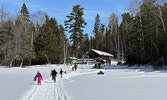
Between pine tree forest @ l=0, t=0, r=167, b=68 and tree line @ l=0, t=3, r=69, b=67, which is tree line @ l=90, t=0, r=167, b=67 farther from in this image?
tree line @ l=0, t=3, r=69, b=67

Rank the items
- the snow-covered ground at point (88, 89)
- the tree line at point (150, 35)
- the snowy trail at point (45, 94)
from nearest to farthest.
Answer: the snow-covered ground at point (88, 89) < the snowy trail at point (45, 94) < the tree line at point (150, 35)

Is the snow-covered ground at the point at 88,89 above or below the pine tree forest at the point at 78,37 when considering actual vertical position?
below

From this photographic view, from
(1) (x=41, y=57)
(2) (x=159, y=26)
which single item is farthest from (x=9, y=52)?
(2) (x=159, y=26)

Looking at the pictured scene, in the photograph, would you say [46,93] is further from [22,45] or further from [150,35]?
[22,45]

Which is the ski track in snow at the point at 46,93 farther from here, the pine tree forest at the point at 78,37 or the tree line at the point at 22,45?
the tree line at the point at 22,45

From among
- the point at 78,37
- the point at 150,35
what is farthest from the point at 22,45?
the point at 150,35

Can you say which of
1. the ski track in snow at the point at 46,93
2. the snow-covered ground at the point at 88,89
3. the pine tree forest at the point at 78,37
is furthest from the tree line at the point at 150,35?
the ski track in snow at the point at 46,93

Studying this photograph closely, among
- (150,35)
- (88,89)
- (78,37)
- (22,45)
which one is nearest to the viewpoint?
(88,89)

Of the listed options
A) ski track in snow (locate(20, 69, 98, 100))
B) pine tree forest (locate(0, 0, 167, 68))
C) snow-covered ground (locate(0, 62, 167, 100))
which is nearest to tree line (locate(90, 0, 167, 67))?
pine tree forest (locate(0, 0, 167, 68))

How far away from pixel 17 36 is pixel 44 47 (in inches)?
418

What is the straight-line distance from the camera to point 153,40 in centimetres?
2653

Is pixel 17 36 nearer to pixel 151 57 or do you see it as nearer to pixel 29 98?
pixel 151 57

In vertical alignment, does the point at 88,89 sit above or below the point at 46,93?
above

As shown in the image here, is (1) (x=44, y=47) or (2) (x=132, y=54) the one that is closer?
(2) (x=132, y=54)
